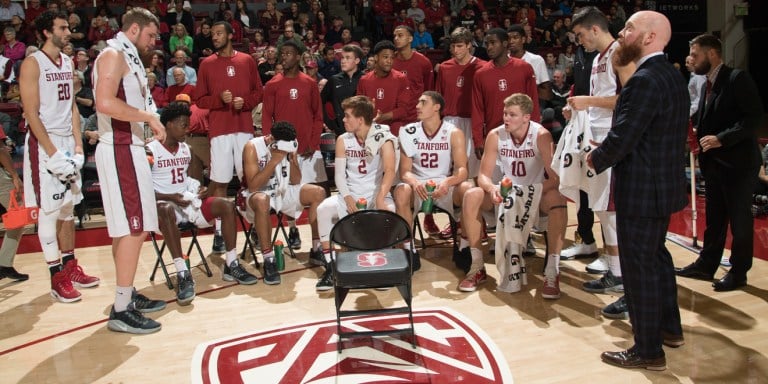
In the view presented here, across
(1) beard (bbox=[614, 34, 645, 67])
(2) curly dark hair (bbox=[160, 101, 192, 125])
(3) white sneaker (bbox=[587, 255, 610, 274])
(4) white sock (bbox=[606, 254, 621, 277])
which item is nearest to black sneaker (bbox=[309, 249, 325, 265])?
(2) curly dark hair (bbox=[160, 101, 192, 125])

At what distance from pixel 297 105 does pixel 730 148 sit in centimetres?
357

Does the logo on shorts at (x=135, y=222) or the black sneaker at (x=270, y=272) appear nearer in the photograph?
the logo on shorts at (x=135, y=222)

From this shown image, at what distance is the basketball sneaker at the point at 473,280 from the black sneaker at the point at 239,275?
1653 millimetres

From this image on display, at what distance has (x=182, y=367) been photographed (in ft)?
11.8

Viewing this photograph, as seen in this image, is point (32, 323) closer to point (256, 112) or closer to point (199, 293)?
point (199, 293)

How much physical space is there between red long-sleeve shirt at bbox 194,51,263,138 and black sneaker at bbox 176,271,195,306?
1698 millimetres

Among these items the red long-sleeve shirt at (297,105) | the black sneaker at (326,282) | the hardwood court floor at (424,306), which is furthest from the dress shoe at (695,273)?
the red long-sleeve shirt at (297,105)

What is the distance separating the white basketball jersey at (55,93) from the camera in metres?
4.68

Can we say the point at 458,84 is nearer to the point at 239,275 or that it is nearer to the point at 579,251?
the point at 579,251

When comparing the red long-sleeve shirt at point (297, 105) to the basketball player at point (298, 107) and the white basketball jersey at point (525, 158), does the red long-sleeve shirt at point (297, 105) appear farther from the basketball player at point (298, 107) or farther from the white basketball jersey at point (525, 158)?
the white basketball jersey at point (525, 158)

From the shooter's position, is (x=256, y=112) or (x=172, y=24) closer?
(x=256, y=112)

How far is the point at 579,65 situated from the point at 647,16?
1964mm

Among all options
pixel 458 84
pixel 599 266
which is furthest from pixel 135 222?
pixel 599 266

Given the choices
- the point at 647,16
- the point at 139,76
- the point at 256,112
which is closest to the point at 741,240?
the point at 647,16
